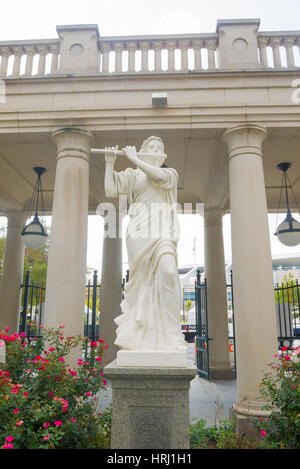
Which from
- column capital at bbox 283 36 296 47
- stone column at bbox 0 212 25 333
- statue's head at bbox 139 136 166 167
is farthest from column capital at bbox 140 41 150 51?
stone column at bbox 0 212 25 333

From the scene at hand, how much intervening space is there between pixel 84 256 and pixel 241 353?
3361 mm

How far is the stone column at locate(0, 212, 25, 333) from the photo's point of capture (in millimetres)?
11188

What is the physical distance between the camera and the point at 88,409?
4.34 m

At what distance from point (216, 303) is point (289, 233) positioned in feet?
10.7

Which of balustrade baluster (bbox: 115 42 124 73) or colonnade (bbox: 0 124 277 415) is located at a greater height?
balustrade baluster (bbox: 115 42 124 73)

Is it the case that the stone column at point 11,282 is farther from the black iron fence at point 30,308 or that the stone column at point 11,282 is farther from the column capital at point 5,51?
the column capital at point 5,51

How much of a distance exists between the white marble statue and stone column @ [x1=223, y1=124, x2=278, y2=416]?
2.56 meters

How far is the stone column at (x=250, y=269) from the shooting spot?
601cm

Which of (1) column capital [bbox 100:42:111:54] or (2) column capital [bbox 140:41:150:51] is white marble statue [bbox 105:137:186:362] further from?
(1) column capital [bbox 100:42:111:54]

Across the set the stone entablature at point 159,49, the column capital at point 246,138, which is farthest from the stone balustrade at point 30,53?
the column capital at point 246,138

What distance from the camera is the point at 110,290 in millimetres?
11008

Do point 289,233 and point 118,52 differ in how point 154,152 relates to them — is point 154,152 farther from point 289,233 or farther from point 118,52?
point 289,233

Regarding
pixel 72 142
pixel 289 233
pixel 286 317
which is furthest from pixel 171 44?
pixel 286 317
